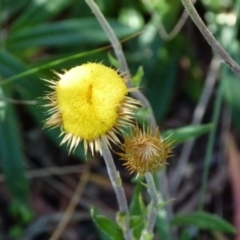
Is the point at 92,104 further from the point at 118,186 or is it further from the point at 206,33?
the point at 118,186

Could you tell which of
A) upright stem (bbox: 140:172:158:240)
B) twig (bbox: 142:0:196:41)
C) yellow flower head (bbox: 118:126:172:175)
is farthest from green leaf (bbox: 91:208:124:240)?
twig (bbox: 142:0:196:41)

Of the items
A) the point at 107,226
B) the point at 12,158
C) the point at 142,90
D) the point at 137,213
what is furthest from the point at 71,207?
the point at 107,226

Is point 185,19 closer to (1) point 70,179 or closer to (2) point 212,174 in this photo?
(2) point 212,174

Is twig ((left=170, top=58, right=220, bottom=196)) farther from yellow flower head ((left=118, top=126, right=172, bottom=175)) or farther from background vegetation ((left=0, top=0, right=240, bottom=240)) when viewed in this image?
yellow flower head ((left=118, top=126, right=172, bottom=175))

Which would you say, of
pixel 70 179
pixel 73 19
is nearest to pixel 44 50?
pixel 73 19

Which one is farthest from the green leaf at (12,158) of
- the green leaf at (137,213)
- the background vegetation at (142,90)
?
the green leaf at (137,213)
